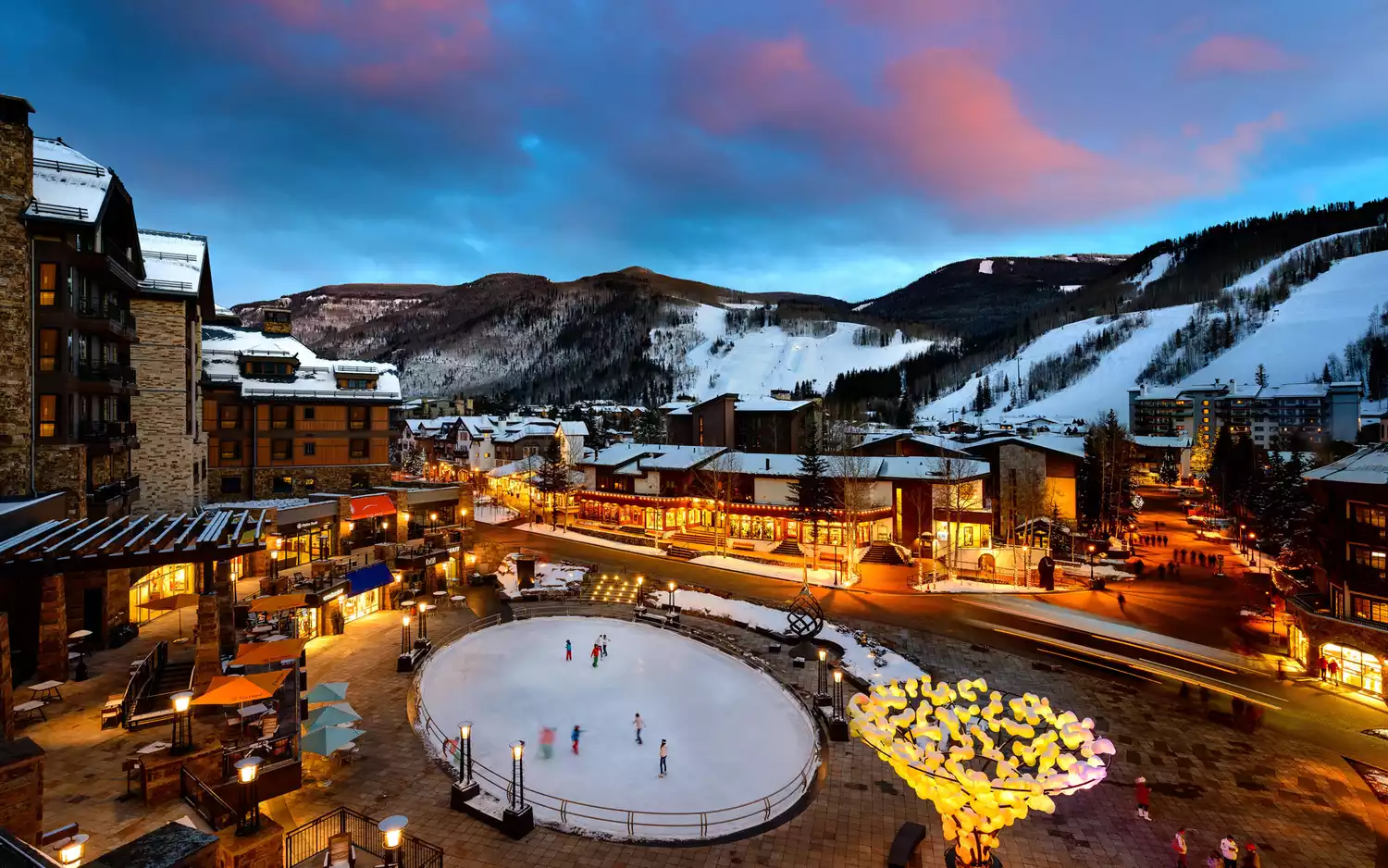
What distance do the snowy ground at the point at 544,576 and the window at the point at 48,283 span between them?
2340 centimetres

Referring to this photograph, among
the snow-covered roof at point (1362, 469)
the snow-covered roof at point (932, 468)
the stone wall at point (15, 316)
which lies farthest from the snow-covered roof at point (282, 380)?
the snow-covered roof at point (1362, 469)

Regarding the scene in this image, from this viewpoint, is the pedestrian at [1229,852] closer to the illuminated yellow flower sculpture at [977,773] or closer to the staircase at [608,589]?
the illuminated yellow flower sculpture at [977,773]

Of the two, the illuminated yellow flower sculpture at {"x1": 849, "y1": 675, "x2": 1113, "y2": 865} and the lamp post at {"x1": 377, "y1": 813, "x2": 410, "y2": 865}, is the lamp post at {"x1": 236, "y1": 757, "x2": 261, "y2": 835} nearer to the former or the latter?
the lamp post at {"x1": 377, "y1": 813, "x2": 410, "y2": 865}

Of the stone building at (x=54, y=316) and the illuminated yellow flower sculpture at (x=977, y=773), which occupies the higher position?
the stone building at (x=54, y=316)

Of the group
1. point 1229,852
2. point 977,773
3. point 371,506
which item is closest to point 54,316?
point 371,506

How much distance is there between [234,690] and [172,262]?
27.4 metres

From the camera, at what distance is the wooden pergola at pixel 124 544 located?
53.6 ft

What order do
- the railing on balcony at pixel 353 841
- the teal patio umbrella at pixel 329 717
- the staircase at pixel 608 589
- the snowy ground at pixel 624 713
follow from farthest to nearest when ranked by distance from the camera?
the staircase at pixel 608 589
the snowy ground at pixel 624 713
the teal patio umbrella at pixel 329 717
the railing on balcony at pixel 353 841

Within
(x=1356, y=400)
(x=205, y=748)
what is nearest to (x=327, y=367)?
(x=205, y=748)

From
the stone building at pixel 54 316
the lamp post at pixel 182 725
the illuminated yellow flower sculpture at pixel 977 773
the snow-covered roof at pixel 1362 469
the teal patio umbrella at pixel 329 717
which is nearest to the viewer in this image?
the illuminated yellow flower sculpture at pixel 977 773

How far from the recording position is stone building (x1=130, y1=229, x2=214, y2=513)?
30.5m

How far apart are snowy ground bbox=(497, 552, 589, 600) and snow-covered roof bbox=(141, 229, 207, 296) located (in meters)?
22.7

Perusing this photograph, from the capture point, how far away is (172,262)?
3294 centimetres

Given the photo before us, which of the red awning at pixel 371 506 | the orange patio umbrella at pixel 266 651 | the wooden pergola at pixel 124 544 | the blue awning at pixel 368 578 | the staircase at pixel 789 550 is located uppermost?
the wooden pergola at pixel 124 544
